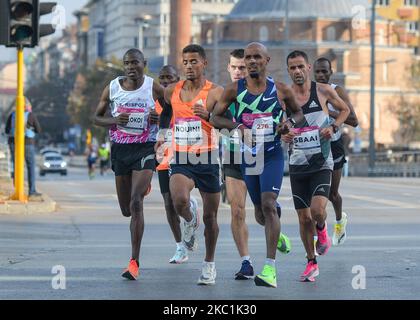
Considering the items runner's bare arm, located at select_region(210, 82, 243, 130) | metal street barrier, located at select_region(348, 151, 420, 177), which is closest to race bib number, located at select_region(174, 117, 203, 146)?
runner's bare arm, located at select_region(210, 82, 243, 130)

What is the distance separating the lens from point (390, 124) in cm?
13588

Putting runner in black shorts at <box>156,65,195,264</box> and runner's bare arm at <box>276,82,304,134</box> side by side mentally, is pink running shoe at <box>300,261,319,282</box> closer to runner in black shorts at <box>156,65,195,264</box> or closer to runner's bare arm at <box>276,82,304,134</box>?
runner's bare arm at <box>276,82,304,134</box>

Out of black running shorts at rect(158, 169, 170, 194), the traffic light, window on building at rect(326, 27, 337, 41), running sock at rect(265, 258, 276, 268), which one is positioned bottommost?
running sock at rect(265, 258, 276, 268)

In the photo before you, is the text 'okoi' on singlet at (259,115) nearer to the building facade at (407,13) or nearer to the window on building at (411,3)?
the building facade at (407,13)

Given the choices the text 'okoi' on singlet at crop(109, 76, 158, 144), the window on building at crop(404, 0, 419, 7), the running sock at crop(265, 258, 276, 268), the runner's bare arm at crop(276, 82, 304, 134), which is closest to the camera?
the running sock at crop(265, 258, 276, 268)

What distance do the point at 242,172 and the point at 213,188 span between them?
337 millimetres

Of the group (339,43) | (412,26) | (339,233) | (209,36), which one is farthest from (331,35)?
(339,233)

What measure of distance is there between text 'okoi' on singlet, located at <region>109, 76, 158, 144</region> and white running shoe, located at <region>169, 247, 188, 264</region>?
142cm

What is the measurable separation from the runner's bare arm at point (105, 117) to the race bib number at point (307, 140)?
1.63 m

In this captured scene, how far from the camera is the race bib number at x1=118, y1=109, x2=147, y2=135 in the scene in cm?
1349

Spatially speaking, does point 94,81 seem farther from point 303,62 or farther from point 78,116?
point 303,62

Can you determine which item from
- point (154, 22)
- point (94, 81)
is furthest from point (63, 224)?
point (154, 22)

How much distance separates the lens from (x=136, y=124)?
13.5 m

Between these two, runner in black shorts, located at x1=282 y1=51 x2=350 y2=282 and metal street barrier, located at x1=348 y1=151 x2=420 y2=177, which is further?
metal street barrier, located at x1=348 y1=151 x2=420 y2=177
